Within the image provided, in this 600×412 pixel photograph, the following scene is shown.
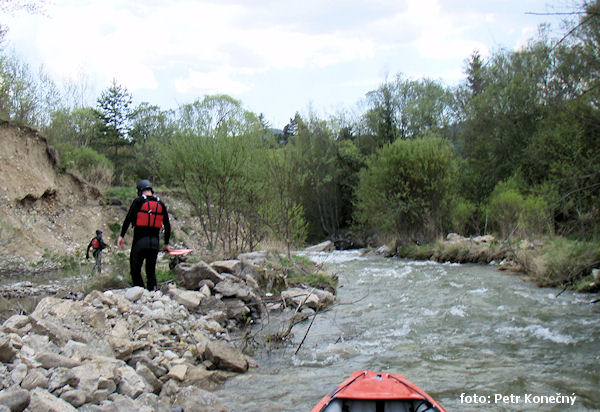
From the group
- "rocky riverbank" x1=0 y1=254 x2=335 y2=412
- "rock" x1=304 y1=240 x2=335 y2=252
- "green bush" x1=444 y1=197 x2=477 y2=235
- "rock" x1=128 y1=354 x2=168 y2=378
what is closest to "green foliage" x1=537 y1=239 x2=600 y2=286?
"rocky riverbank" x1=0 y1=254 x2=335 y2=412

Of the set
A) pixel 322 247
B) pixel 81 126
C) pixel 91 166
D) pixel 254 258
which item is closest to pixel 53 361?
pixel 254 258

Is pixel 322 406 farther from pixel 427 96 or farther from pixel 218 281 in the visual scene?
pixel 427 96

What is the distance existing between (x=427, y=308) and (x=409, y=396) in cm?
613

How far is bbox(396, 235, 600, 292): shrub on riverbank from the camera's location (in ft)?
36.1

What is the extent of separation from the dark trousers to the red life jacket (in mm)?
271

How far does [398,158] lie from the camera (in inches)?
920

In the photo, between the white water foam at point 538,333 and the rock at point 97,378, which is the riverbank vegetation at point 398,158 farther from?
the rock at point 97,378

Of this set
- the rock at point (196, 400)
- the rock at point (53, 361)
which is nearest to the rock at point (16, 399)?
the rock at point (53, 361)

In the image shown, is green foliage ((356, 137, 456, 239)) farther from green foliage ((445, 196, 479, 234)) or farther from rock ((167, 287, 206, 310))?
rock ((167, 287, 206, 310))

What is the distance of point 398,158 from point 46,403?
69.7ft

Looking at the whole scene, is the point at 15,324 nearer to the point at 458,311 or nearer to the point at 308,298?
the point at 308,298

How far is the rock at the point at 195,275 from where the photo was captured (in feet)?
29.3

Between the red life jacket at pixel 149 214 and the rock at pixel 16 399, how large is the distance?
4142 millimetres

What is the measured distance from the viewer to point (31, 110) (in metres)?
21.7
